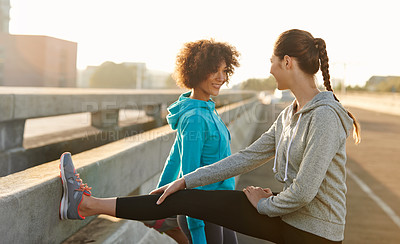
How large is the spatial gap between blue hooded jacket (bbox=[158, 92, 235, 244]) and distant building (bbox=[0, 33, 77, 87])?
8057 centimetres

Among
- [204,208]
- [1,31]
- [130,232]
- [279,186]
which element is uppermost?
[1,31]

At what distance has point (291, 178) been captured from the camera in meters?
2.76

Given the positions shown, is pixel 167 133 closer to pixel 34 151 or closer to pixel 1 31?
pixel 34 151

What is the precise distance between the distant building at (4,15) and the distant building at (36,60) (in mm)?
9317

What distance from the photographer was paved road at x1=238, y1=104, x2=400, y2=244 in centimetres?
567

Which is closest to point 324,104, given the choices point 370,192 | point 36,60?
point 370,192

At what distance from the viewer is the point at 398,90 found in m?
137

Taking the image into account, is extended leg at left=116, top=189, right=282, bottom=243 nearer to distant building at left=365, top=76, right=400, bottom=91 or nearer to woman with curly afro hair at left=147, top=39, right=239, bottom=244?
woman with curly afro hair at left=147, top=39, right=239, bottom=244

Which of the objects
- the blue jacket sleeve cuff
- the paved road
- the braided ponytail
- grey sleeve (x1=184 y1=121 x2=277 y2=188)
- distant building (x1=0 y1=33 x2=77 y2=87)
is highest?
distant building (x1=0 y1=33 x2=77 y2=87)

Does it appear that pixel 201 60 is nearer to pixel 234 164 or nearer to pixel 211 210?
pixel 234 164

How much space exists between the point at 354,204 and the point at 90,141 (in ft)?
16.9

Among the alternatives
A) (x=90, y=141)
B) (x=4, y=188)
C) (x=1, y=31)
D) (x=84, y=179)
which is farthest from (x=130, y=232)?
(x=1, y=31)

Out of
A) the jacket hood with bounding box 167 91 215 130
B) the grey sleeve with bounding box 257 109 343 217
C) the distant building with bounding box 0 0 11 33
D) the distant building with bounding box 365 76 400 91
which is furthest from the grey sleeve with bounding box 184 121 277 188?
the distant building with bounding box 365 76 400 91

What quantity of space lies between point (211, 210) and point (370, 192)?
587cm
